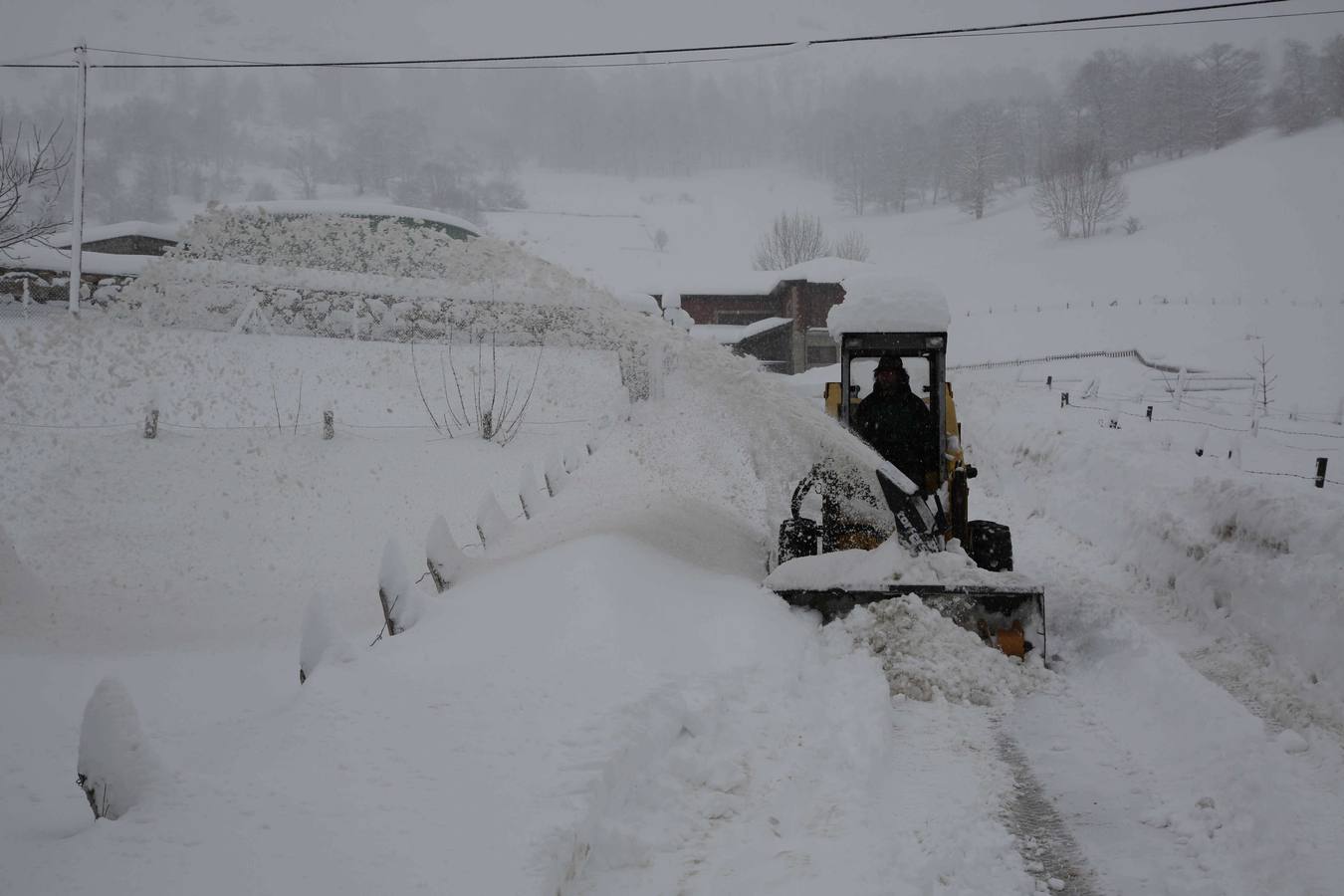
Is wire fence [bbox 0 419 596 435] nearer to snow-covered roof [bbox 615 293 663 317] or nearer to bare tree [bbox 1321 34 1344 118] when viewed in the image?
snow-covered roof [bbox 615 293 663 317]

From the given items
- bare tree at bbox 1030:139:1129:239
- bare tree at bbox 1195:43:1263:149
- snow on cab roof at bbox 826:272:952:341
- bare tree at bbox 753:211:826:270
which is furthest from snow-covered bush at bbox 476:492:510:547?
bare tree at bbox 1195:43:1263:149

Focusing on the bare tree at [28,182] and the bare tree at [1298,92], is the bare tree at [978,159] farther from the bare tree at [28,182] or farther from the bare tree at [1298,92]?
the bare tree at [28,182]

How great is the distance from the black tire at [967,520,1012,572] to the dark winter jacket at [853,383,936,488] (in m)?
0.71

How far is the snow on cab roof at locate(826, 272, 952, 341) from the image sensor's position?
258 inches

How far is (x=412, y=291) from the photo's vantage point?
834cm

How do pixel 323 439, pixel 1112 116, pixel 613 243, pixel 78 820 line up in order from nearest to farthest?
pixel 78 820 < pixel 323 439 < pixel 613 243 < pixel 1112 116

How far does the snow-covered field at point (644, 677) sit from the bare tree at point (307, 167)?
73.5m

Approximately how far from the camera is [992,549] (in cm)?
674

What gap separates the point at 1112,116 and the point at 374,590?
85.9m

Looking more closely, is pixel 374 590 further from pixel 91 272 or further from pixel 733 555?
pixel 91 272

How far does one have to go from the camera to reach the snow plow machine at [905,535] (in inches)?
213

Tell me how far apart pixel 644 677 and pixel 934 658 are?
2065 millimetres

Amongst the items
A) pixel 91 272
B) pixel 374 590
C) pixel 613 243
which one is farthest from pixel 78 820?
pixel 613 243

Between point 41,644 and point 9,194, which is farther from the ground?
point 9,194
